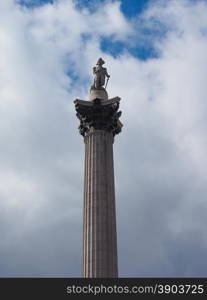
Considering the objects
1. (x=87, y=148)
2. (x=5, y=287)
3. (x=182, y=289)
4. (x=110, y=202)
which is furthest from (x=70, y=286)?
(x=87, y=148)

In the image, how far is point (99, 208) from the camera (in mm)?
42562

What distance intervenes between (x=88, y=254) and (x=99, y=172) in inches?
262

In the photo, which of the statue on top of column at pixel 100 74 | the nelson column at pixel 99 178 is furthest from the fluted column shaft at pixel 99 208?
the statue on top of column at pixel 100 74

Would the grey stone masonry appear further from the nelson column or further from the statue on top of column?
the statue on top of column

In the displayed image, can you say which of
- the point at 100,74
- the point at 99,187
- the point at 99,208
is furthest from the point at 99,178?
the point at 100,74

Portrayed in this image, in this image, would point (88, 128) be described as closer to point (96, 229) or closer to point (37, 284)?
point (96, 229)

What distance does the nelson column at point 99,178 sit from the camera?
134ft

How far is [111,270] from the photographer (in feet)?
133

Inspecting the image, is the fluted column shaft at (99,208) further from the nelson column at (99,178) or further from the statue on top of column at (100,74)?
the statue on top of column at (100,74)

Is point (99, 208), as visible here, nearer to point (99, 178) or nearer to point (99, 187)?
point (99, 187)

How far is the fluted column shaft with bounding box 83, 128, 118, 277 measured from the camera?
134 feet

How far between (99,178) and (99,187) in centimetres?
Answer: 77

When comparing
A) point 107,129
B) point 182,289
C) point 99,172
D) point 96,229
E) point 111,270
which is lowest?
point 182,289

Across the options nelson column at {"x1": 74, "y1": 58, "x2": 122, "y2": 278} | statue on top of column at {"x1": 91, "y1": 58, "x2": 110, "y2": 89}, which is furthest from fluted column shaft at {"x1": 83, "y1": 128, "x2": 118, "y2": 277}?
statue on top of column at {"x1": 91, "y1": 58, "x2": 110, "y2": 89}
